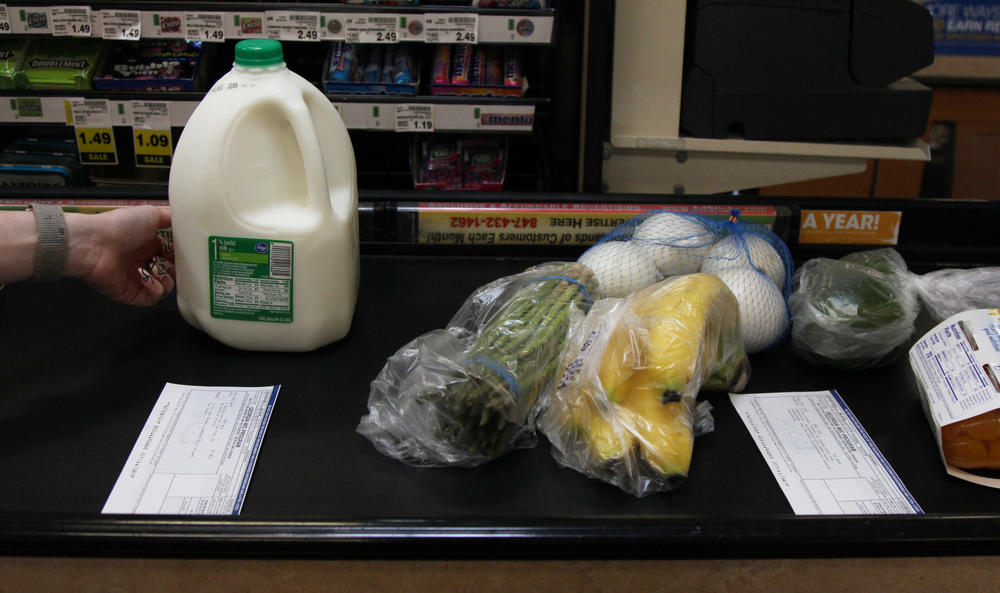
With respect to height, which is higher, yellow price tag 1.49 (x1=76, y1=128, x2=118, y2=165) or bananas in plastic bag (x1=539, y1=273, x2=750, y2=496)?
yellow price tag 1.49 (x1=76, y1=128, x2=118, y2=165)

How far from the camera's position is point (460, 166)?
6.53ft

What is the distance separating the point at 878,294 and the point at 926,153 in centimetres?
68

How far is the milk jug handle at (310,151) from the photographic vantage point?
126 cm

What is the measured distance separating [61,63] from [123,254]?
0.69 metres

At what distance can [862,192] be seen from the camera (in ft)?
11.6

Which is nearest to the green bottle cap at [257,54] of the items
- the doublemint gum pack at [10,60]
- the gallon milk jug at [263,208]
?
the gallon milk jug at [263,208]

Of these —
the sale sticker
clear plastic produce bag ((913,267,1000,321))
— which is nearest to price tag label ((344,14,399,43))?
the sale sticker

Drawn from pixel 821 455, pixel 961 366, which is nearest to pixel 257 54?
pixel 821 455

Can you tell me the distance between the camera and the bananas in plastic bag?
1119 millimetres

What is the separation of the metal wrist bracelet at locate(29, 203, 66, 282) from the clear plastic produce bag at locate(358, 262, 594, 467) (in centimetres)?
54

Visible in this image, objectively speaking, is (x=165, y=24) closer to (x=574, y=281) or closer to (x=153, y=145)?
(x=153, y=145)

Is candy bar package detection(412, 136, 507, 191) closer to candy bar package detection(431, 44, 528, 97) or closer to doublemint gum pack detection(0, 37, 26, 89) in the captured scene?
candy bar package detection(431, 44, 528, 97)

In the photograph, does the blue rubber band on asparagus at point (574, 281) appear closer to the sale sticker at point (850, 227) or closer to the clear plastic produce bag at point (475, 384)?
the clear plastic produce bag at point (475, 384)

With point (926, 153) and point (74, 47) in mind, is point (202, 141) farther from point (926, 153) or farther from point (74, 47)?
point (926, 153)
